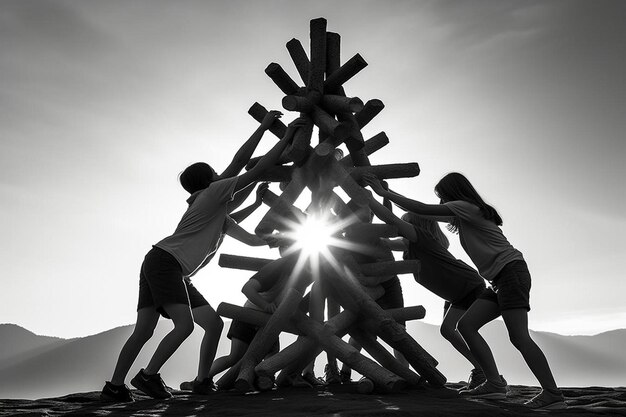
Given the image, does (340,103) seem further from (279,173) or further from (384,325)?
(384,325)

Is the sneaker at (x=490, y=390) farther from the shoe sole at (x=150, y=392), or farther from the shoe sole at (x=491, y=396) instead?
the shoe sole at (x=150, y=392)

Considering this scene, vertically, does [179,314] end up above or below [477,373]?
above

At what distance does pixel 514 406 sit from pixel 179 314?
10.6 feet

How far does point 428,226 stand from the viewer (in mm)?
6508

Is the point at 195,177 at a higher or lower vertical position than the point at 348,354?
higher

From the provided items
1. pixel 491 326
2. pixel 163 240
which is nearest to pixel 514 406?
pixel 163 240

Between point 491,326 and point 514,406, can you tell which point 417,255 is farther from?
point 491,326

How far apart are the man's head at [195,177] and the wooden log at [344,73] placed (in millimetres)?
2378

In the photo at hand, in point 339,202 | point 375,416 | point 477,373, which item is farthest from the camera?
point 339,202

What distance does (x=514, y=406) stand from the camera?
4234 millimetres

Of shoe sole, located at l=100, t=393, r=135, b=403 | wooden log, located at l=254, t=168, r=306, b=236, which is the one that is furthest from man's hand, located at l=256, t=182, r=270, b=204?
shoe sole, located at l=100, t=393, r=135, b=403

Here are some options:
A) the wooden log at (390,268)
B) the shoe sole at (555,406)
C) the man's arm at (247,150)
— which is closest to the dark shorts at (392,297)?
the wooden log at (390,268)

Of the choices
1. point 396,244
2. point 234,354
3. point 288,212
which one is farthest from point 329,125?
point 234,354

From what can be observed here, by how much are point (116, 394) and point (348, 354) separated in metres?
2.42
